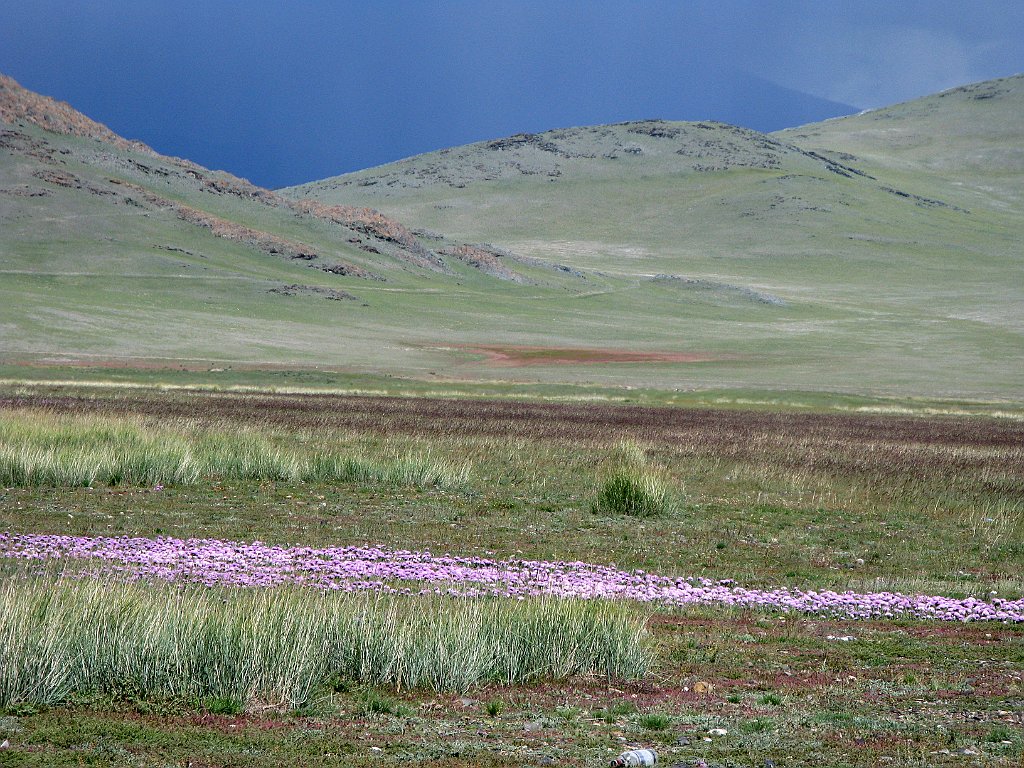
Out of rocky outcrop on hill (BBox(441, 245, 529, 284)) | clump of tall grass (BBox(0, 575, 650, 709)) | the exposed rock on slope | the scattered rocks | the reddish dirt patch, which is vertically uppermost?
the exposed rock on slope

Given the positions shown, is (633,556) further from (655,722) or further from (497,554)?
(655,722)

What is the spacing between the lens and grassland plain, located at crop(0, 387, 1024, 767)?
7570mm

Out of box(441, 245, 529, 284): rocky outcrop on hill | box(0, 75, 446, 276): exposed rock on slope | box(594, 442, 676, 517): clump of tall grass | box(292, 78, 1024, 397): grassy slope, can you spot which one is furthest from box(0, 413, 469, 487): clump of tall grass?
box(441, 245, 529, 284): rocky outcrop on hill

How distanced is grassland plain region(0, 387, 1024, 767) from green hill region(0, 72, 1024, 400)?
34592 millimetres

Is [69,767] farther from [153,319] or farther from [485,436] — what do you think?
[153,319]

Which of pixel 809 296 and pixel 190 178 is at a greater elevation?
pixel 190 178

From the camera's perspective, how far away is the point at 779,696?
29.3 feet

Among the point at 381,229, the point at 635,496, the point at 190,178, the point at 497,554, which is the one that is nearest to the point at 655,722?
the point at 497,554

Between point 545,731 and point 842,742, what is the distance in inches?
81.6

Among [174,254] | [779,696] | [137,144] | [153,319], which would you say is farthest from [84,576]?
[137,144]

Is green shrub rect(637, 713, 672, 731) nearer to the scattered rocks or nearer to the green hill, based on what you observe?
the green hill

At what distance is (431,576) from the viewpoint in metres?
12.8

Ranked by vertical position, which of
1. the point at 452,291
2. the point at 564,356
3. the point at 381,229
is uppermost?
the point at 381,229

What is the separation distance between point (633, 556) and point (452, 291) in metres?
111
